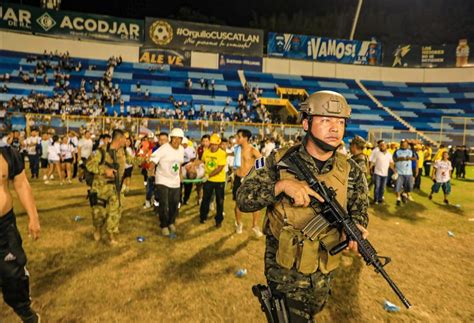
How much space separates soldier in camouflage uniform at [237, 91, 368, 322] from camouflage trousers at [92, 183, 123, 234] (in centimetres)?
423

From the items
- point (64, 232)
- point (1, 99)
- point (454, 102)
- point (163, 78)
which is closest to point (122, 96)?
point (163, 78)

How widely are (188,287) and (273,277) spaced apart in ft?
7.87

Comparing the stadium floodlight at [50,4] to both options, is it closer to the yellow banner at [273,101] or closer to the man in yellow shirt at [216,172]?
the yellow banner at [273,101]

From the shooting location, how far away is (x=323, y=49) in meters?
39.7

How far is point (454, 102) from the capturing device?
125 ft

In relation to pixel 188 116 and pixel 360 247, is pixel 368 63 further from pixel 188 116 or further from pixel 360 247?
pixel 360 247

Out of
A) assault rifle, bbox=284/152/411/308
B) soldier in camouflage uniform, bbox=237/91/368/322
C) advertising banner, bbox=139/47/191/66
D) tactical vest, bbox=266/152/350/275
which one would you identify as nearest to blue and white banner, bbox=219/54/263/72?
advertising banner, bbox=139/47/191/66

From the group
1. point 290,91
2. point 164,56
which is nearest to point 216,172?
point 290,91

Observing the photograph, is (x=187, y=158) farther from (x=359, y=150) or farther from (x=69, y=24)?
(x=69, y=24)

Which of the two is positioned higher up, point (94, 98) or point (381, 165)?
point (94, 98)

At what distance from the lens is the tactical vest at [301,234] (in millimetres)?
2254

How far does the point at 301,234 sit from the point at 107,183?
4.64 metres

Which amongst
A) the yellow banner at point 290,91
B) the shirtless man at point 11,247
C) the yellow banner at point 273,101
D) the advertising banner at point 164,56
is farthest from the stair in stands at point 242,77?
the shirtless man at point 11,247

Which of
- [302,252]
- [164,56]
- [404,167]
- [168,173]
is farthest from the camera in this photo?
[164,56]
